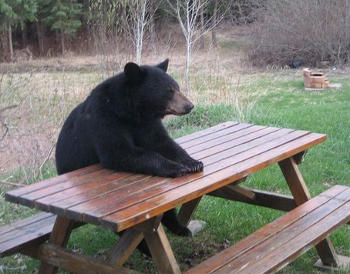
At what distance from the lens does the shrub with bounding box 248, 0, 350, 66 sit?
1741 cm

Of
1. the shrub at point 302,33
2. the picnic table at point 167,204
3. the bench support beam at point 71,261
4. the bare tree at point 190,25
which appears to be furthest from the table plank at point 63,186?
the shrub at point 302,33

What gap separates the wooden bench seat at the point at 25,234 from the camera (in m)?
2.95

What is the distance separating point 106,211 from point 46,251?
832 millimetres

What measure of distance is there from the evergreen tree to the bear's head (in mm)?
23399

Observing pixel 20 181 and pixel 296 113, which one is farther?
pixel 296 113

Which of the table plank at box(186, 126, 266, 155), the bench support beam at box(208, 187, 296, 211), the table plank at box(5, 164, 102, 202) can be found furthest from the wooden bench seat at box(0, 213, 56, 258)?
the bench support beam at box(208, 187, 296, 211)

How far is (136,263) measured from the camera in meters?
3.71

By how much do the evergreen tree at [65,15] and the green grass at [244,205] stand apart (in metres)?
19.0

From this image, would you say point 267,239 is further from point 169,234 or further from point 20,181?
point 20,181

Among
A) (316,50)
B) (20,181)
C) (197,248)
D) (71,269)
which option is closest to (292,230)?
(197,248)

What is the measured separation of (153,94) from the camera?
3150 millimetres

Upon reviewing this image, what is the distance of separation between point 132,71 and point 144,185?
0.71 m

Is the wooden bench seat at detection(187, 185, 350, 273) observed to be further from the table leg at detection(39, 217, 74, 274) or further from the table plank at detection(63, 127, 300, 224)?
the table leg at detection(39, 217, 74, 274)

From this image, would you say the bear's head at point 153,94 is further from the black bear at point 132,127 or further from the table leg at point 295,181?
the table leg at point 295,181
